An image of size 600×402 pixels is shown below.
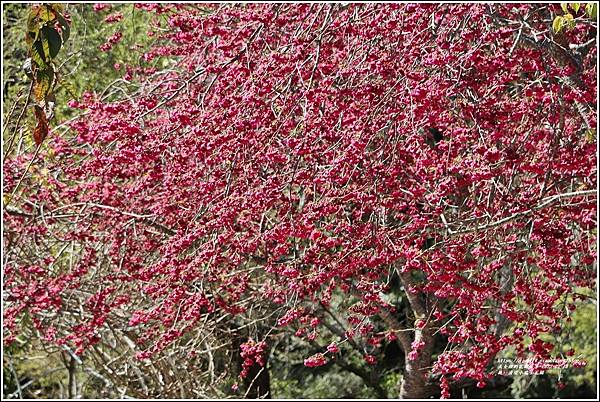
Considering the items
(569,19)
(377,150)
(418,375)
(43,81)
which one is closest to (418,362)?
(418,375)

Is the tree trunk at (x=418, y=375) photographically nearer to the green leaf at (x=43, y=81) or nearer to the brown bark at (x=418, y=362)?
the brown bark at (x=418, y=362)

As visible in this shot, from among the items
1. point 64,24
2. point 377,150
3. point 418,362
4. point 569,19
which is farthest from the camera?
point 418,362

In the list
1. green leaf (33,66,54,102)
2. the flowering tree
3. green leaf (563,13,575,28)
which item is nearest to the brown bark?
the flowering tree

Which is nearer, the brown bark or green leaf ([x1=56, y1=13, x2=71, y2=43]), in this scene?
green leaf ([x1=56, y1=13, x2=71, y2=43])

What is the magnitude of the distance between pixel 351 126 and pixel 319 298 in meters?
1.31

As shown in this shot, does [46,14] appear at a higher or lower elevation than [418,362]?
higher

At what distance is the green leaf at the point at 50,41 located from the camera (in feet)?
6.53

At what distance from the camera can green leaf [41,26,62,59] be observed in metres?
1.99

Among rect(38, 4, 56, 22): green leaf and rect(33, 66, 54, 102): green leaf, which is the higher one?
rect(38, 4, 56, 22): green leaf

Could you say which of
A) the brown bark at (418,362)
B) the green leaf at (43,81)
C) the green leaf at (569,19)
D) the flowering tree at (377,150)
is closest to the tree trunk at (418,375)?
the brown bark at (418,362)

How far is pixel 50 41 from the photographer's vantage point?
6.57ft

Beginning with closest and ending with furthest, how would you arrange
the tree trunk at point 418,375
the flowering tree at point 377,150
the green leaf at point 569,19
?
1. the green leaf at point 569,19
2. the flowering tree at point 377,150
3. the tree trunk at point 418,375

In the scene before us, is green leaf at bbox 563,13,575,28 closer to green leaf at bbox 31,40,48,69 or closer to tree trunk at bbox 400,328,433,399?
green leaf at bbox 31,40,48,69

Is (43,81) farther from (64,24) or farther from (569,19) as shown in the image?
(569,19)
